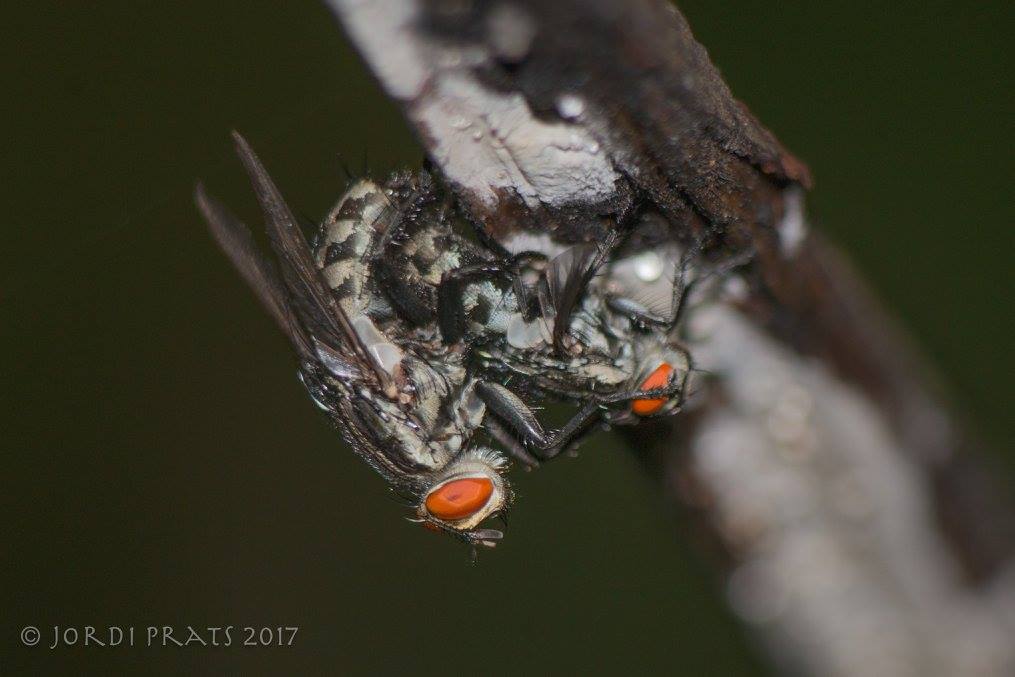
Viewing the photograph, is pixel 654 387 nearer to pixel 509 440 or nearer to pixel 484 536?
pixel 509 440

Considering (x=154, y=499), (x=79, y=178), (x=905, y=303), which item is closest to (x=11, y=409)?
(x=154, y=499)

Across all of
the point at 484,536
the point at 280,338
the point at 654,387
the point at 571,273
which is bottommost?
the point at 484,536

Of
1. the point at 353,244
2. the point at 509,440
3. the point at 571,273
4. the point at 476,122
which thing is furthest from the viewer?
the point at 509,440

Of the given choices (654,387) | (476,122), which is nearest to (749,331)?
(654,387)

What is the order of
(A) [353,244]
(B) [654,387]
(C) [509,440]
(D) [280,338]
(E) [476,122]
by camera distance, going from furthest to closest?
(D) [280,338] < (C) [509,440] < (A) [353,244] < (B) [654,387] < (E) [476,122]

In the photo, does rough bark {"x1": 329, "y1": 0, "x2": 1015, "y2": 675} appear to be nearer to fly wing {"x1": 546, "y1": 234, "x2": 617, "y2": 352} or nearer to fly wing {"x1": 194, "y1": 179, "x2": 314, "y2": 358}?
fly wing {"x1": 546, "y1": 234, "x2": 617, "y2": 352}

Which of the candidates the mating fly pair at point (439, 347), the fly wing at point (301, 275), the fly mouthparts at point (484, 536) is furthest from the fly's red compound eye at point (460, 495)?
the fly wing at point (301, 275)

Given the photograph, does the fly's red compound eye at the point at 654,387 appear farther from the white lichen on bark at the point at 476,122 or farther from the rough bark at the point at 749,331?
the white lichen on bark at the point at 476,122

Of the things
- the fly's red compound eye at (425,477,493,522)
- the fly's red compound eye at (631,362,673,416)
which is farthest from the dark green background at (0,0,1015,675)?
the fly's red compound eye at (631,362,673,416)
